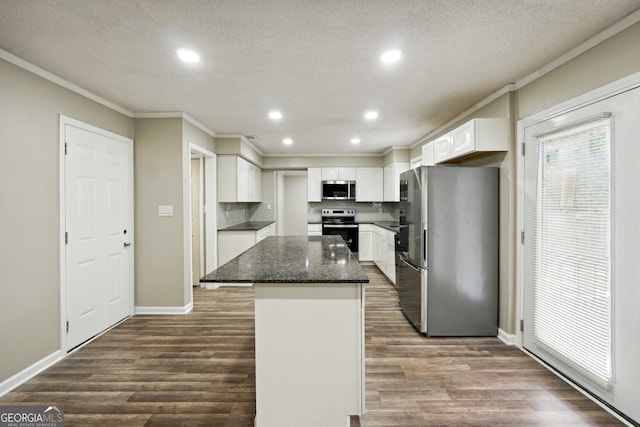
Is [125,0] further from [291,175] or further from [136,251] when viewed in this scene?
[291,175]

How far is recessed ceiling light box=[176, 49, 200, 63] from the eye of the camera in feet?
6.82

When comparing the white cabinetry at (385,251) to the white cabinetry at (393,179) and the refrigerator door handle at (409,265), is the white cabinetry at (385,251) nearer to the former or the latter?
the white cabinetry at (393,179)

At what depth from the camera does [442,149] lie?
3398 mm

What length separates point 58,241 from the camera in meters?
2.51

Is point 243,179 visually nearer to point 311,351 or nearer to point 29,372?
point 29,372

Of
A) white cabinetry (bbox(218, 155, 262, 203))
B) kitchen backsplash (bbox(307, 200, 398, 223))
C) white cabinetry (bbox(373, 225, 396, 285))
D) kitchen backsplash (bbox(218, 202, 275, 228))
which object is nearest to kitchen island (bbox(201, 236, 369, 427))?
white cabinetry (bbox(373, 225, 396, 285))

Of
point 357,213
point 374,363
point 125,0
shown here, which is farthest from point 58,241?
point 357,213

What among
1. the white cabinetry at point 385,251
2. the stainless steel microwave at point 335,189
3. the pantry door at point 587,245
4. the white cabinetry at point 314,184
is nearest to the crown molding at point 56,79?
the white cabinetry at point 314,184

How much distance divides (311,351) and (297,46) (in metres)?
1.99

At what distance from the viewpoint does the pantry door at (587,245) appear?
1.74 metres

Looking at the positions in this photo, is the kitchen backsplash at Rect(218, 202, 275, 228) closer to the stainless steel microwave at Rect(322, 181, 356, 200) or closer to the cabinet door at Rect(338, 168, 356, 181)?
the stainless steel microwave at Rect(322, 181, 356, 200)

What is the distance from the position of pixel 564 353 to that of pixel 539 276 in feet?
1.92

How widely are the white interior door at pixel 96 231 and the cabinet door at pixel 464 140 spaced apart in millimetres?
3696

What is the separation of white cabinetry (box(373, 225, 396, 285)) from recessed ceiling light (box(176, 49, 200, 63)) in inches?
136
